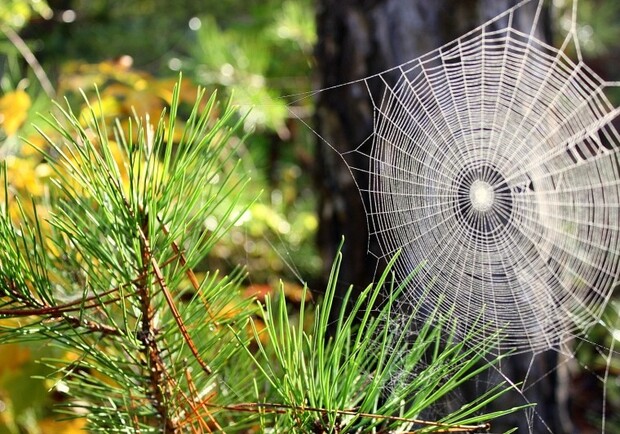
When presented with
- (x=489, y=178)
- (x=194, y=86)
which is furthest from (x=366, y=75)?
(x=194, y=86)

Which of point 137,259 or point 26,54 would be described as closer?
point 137,259

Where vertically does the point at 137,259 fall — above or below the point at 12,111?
below

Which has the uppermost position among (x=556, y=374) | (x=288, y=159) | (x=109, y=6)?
(x=109, y=6)

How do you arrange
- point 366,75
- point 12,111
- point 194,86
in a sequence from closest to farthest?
point 12,111
point 366,75
point 194,86

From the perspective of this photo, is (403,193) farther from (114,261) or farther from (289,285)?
(289,285)

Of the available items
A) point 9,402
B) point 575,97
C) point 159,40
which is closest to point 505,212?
point 575,97

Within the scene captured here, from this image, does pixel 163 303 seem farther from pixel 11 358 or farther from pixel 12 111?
pixel 11 358

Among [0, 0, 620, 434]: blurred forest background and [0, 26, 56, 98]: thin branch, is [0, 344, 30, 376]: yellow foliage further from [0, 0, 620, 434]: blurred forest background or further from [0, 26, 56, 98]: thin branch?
[0, 26, 56, 98]: thin branch

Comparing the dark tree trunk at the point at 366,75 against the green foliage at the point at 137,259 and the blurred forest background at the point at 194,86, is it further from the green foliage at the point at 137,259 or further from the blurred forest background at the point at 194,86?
the green foliage at the point at 137,259
